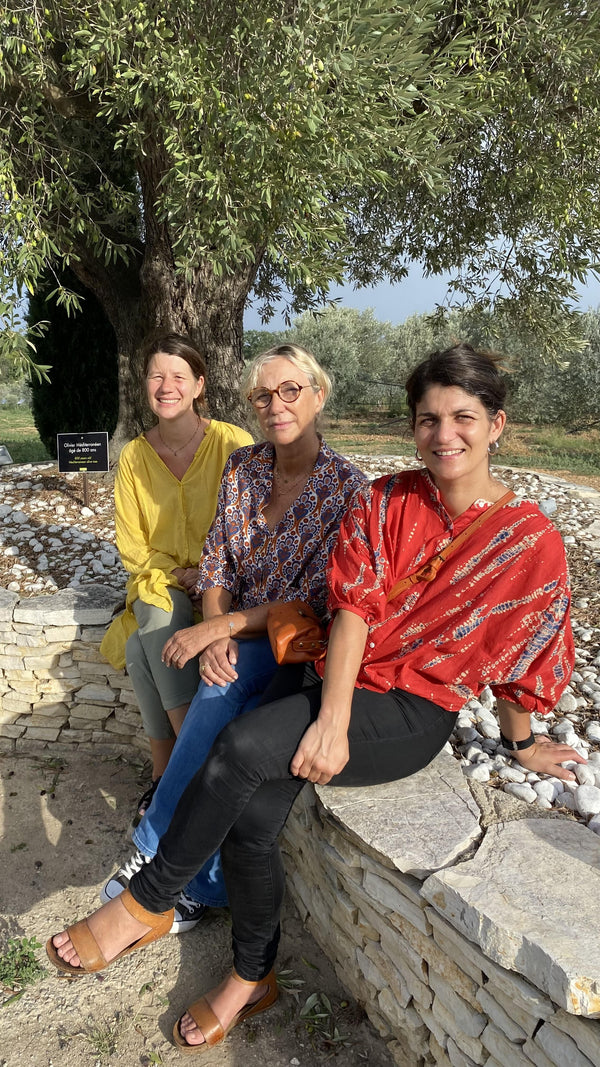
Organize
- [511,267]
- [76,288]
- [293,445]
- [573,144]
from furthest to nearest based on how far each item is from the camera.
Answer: [76,288] → [511,267] → [573,144] → [293,445]

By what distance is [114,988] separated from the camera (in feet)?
7.93

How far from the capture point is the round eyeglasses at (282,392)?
98.7 inches

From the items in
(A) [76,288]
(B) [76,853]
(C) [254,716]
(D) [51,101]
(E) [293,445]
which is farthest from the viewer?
(A) [76,288]

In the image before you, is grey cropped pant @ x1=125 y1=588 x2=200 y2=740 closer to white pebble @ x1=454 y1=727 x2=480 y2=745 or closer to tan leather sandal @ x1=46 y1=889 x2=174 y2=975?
tan leather sandal @ x1=46 y1=889 x2=174 y2=975

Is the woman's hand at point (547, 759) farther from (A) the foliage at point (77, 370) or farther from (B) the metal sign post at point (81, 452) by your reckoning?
(A) the foliage at point (77, 370)

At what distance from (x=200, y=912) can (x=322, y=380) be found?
2116 millimetres

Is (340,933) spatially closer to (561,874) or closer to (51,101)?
(561,874)

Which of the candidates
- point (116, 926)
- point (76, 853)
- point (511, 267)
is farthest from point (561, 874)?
point (511, 267)

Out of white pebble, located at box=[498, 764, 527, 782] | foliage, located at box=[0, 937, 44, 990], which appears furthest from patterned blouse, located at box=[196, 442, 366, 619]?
foliage, located at box=[0, 937, 44, 990]

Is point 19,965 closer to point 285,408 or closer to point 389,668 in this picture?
point 389,668

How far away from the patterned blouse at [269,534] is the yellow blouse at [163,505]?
389 mm

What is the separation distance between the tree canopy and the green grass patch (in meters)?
3.27

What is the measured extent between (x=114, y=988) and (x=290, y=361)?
7.67 feet

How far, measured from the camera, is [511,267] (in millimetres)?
6531
